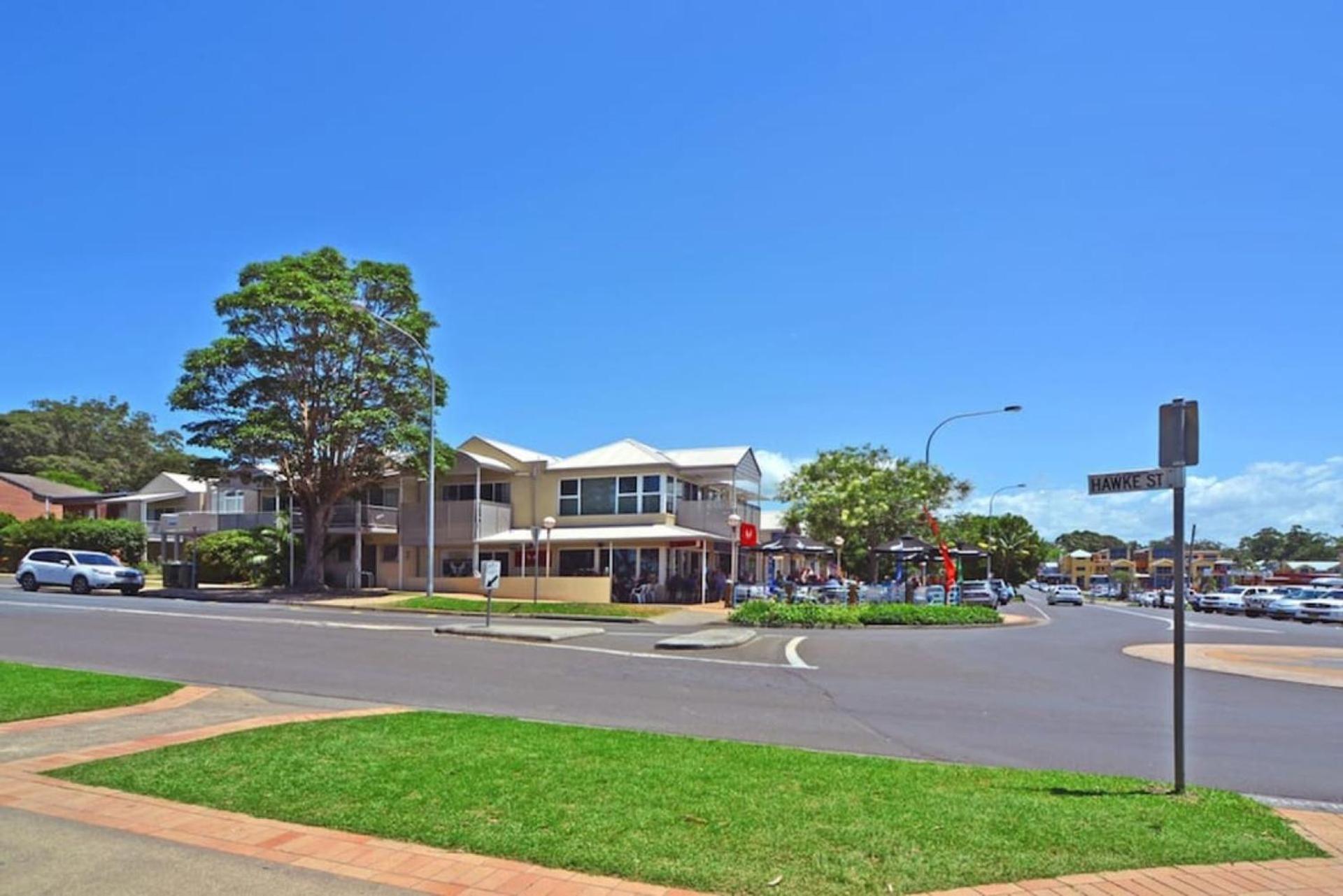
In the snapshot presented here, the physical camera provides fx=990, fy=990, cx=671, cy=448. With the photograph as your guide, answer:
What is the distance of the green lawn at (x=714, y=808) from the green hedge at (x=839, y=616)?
18.8 m

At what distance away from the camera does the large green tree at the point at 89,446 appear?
87.2 meters

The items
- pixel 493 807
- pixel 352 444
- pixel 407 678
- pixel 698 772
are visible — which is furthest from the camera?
pixel 352 444

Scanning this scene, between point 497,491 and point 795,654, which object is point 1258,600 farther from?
point 795,654

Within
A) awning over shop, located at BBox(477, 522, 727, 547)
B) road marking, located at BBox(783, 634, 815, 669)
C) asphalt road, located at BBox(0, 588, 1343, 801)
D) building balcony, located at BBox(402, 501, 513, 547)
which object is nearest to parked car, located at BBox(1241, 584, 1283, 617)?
awning over shop, located at BBox(477, 522, 727, 547)

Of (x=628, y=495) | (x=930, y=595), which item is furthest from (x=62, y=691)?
(x=930, y=595)

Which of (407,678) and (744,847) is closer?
(744,847)

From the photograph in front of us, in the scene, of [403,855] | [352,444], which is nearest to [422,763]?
[403,855]

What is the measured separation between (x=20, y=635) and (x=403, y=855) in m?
17.3

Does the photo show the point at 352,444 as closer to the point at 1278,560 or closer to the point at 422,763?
the point at 422,763

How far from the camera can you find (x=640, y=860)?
4984 millimetres

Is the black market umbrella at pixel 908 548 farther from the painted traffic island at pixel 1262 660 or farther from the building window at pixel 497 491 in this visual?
the building window at pixel 497 491

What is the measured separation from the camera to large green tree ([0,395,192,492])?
286 feet

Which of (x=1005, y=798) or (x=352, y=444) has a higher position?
(x=352, y=444)

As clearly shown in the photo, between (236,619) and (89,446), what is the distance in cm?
8373
